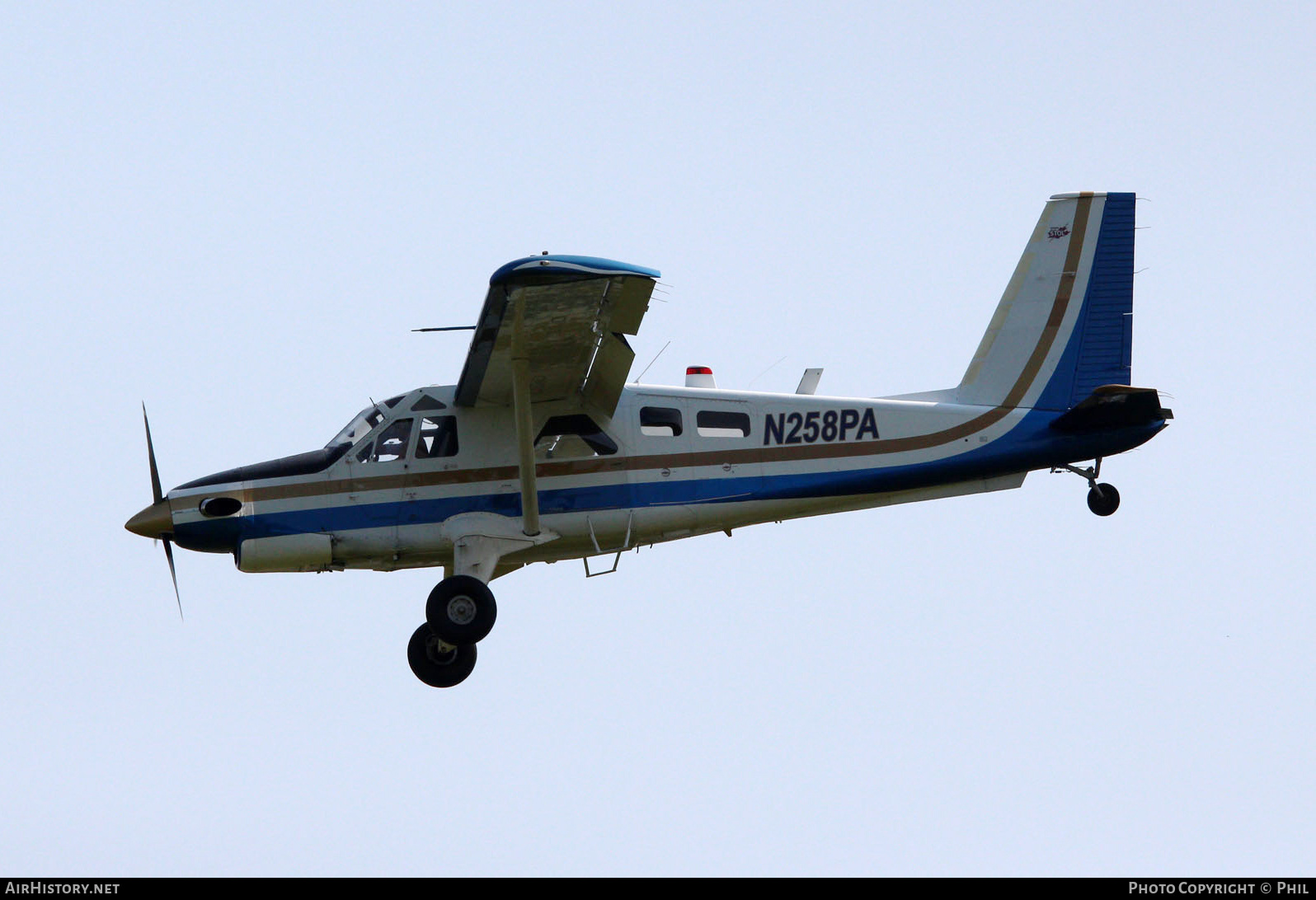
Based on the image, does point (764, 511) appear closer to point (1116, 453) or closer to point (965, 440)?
point (965, 440)

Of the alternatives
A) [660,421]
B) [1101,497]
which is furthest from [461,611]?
[1101,497]

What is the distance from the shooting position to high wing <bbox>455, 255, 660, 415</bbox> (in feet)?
44.8

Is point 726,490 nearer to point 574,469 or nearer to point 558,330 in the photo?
point 574,469

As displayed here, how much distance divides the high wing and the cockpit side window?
243 millimetres

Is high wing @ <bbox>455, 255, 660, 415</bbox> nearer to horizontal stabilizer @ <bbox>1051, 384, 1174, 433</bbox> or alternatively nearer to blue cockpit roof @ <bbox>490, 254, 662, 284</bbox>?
blue cockpit roof @ <bbox>490, 254, 662, 284</bbox>

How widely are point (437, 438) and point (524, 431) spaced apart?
1.17 m

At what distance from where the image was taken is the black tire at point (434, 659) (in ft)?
54.4

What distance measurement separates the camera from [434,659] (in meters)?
16.6

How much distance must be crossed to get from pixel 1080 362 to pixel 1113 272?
43.7 inches

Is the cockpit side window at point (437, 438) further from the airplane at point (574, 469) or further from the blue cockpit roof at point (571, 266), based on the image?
the blue cockpit roof at point (571, 266)

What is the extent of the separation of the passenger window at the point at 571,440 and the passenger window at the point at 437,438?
841mm

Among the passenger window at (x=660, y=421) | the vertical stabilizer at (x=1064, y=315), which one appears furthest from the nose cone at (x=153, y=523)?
the vertical stabilizer at (x=1064, y=315)

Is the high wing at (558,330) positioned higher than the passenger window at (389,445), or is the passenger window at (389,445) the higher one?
the high wing at (558,330)
